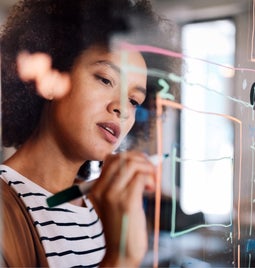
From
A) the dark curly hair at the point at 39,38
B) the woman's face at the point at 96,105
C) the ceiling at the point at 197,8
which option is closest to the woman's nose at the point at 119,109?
the woman's face at the point at 96,105

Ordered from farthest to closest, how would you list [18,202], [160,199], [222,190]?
[222,190]
[160,199]
[18,202]

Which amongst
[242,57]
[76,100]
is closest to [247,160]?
[242,57]

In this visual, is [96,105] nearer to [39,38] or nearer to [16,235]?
[39,38]

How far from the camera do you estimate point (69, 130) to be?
89 cm

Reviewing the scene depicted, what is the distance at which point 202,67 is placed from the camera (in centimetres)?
103

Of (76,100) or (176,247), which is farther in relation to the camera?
(176,247)

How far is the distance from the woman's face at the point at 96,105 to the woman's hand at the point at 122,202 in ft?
0.13

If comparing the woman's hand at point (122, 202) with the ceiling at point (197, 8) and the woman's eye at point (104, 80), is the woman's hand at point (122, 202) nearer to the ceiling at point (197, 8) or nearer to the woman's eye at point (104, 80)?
the woman's eye at point (104, 80)

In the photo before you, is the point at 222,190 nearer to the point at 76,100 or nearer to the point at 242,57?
the point at 242,57

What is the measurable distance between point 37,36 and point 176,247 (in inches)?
20.3

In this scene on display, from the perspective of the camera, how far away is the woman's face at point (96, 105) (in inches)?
34.9

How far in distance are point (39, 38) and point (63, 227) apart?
Result: 0.35 metres

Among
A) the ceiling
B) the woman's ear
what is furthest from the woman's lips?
the ceiling

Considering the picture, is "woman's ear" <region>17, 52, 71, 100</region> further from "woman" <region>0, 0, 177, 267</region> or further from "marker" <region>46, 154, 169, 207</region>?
"marker" <region>46, 154, 169, 207</region>
